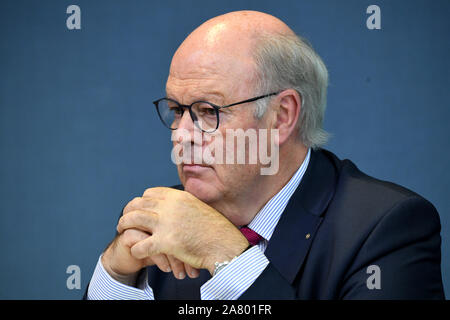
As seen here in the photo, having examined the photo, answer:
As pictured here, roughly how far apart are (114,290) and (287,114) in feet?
2.44

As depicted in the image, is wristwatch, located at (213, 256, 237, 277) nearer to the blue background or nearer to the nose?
the nose

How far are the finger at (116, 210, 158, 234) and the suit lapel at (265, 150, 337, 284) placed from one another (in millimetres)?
Answer: 337

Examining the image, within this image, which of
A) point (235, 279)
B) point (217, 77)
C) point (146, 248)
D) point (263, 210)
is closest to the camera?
point (235, 279)

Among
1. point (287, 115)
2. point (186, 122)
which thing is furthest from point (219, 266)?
point (287, 115)

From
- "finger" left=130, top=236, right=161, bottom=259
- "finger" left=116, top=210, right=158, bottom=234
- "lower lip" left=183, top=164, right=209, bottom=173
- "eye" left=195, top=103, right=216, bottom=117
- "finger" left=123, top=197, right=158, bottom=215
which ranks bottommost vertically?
"finger" left=130, top=236, right=161, bottom=259

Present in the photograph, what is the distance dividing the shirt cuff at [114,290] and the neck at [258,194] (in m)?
0.32

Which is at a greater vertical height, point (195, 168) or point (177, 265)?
point (195, 168)

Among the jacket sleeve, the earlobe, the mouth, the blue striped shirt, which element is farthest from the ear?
the jacket sleeve

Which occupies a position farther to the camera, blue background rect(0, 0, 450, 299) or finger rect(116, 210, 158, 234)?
blue background rect(0, 0, 450, 299)

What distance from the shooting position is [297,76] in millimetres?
1813

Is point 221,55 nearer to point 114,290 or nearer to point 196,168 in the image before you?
point 196,168

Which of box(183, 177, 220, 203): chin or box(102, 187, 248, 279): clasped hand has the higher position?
box(183, 177, 220, 203): chin

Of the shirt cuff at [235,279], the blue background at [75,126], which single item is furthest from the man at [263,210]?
the blue background at [75,126]

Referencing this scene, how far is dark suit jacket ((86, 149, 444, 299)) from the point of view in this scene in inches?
59.2
